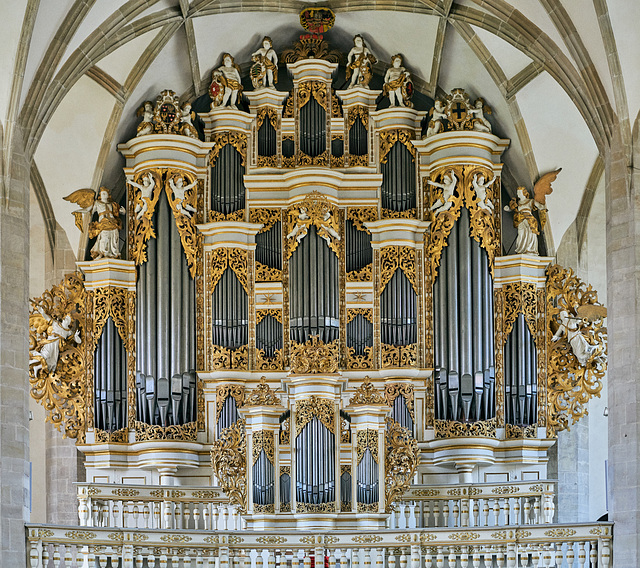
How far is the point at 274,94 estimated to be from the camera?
27016 mm

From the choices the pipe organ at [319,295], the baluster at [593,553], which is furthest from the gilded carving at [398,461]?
the baluster at [593,553]

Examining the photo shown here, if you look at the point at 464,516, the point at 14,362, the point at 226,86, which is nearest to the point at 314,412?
the point at 464,516

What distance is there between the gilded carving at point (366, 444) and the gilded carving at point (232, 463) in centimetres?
168

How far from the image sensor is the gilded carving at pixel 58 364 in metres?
25.8

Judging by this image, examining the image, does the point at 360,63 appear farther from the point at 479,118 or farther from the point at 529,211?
the point at 529,211

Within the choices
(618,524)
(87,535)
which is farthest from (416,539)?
(87,535)

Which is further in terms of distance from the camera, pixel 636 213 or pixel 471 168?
pixel 471 168

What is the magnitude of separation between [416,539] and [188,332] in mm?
5612

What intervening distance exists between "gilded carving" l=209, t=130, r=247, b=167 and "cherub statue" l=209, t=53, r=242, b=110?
48 centimetres

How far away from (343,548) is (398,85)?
331 inches

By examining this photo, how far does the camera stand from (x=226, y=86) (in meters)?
27.1

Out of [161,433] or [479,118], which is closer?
[161,433]

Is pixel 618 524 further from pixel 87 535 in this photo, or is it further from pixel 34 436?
pixel 34 436

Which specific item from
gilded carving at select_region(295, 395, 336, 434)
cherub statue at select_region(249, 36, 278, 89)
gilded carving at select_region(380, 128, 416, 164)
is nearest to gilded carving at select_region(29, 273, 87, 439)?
gilded carving at select_region(295, 395, 336, 434)
